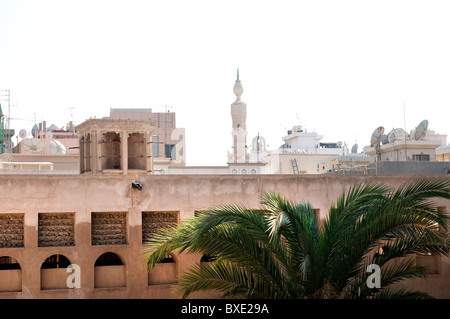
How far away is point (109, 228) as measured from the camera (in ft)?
37.4

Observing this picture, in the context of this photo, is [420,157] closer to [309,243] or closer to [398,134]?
[398,134]

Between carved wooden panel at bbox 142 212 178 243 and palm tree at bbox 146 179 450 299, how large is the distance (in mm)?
2736

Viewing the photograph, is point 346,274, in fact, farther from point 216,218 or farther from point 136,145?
point 136,145

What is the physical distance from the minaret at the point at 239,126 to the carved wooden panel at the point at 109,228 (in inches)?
1104

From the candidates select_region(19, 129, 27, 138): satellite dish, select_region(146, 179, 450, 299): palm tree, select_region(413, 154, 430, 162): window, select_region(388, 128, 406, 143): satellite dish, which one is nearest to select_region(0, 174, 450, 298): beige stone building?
select_region(146, 179, 450, 299): palm tree

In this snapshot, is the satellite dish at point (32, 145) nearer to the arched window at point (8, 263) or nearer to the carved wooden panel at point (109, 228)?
the arched window at point (8, 263)

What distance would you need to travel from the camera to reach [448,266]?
12703mm

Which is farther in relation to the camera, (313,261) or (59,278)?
(59,278)

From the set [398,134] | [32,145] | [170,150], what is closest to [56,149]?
[32,145]

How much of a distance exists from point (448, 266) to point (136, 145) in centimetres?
1211

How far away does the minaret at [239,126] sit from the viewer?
40.3 meters

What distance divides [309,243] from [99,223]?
14.4 feet
